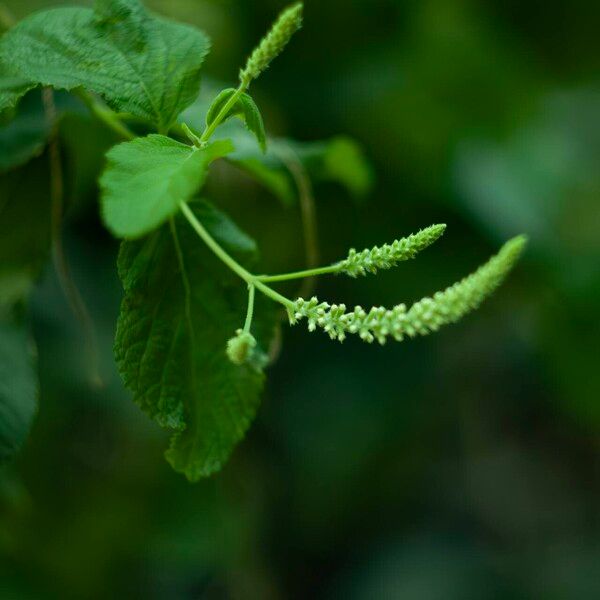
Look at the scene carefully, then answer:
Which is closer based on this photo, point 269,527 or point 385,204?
point 385,204

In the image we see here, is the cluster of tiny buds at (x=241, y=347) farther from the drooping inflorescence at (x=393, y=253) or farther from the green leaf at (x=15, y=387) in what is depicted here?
the green leaf at (x=15, y=387)

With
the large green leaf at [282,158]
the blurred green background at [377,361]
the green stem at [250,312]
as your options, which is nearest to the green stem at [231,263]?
the green stem at [250,312]

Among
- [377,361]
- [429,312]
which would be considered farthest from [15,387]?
[377,361]

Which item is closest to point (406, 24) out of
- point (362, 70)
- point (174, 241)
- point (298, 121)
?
point (362, 70)

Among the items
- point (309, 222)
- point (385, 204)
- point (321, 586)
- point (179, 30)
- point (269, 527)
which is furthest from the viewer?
point (321, 586)

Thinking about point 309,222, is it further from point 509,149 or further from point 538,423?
point 538,423

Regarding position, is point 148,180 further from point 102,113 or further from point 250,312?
point 102,113
